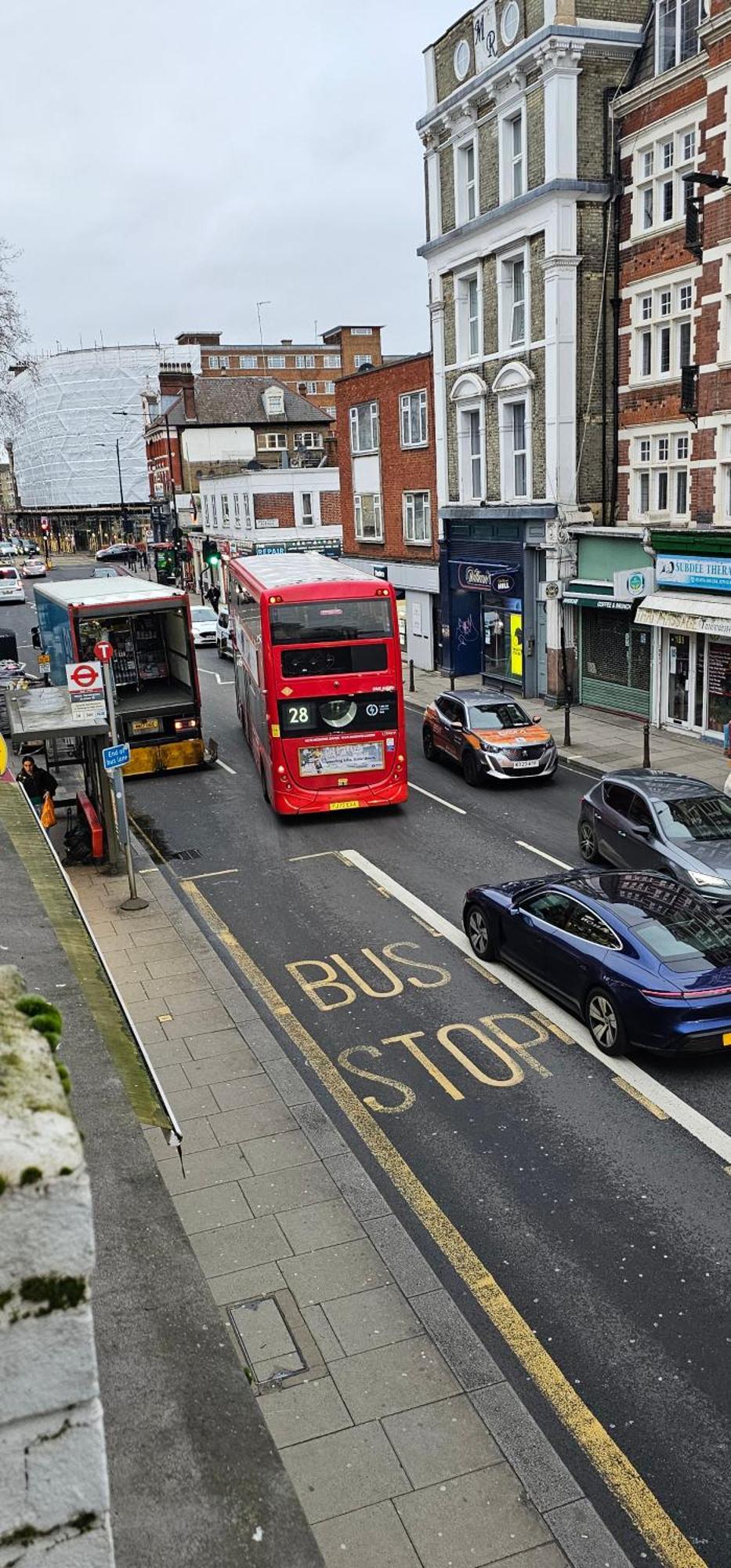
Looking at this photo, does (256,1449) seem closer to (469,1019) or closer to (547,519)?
(469,1019)

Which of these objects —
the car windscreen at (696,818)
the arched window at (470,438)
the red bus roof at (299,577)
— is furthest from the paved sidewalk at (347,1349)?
the arched window at (470,438)

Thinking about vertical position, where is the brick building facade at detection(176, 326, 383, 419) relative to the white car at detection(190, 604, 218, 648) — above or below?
above

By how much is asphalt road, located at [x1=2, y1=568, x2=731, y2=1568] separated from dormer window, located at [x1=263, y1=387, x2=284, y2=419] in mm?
61760

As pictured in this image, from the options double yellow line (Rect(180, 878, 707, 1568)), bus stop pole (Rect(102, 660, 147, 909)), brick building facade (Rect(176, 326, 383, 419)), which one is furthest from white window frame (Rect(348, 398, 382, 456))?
brick building facade (Rect(176, 326, 383, 419))

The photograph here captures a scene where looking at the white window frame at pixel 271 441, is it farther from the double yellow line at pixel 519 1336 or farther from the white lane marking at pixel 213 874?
the double yellow line at pixel 519 1336

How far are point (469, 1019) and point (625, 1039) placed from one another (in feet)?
6.03

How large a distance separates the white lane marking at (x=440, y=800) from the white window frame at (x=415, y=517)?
16.6 metres

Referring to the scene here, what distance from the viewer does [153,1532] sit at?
3.45 metres

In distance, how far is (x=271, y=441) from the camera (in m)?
76.6

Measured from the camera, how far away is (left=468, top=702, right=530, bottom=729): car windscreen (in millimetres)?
23047

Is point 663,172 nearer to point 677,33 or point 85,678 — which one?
point 677,33

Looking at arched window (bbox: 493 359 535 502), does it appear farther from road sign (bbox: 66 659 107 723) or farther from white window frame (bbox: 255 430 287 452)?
white window frame (bbox: 255 430 287 452)

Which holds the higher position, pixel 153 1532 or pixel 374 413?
pixel 374 413

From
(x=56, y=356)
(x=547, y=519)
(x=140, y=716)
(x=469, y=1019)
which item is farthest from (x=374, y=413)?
(x=56, y=356)
